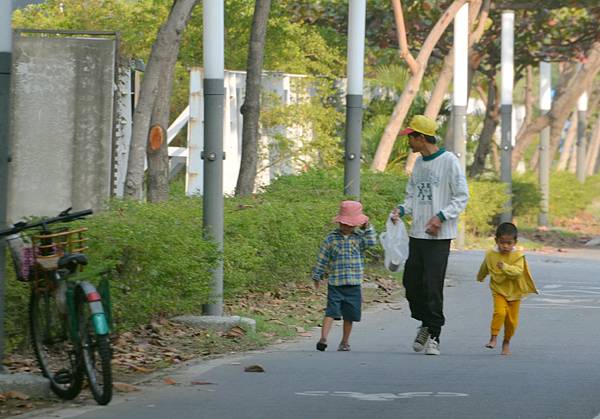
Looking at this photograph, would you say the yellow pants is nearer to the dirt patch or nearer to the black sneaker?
the black sneaker

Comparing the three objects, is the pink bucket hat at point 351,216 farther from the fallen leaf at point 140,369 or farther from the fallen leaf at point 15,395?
the fallen leaf at point 15,395

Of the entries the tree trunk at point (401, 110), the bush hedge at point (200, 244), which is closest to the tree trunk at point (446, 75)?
the tree trunk at point (401, 110)

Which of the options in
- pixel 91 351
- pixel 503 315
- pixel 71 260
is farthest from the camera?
pixel 503 315

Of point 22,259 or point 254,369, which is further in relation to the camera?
point 254,369

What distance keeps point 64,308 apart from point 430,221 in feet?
12.2

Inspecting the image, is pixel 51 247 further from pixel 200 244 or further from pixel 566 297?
pixel 566 297

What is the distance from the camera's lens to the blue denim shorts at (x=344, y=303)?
12.7 metres

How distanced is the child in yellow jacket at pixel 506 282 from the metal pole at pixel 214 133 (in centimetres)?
232

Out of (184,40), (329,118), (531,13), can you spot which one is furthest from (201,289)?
(531,13)

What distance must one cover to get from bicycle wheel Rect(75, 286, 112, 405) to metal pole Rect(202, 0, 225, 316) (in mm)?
4206

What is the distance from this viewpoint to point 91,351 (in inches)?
361

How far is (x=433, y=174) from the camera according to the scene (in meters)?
12.4

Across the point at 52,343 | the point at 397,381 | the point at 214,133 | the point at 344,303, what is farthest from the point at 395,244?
the point at 52,343

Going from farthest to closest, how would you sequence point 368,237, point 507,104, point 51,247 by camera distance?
point 507,104 → point 368,237 → point 51,247
